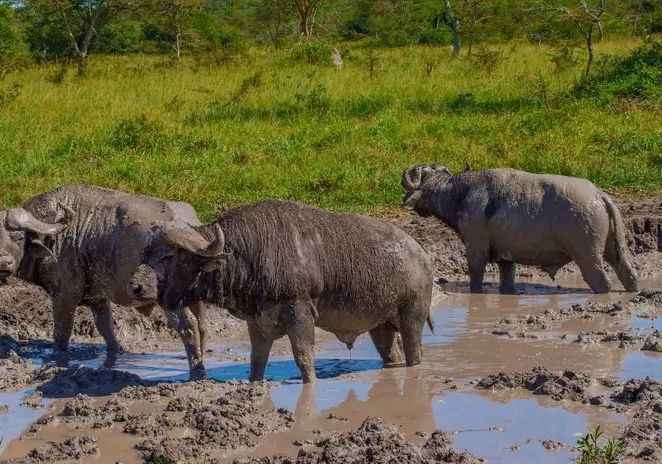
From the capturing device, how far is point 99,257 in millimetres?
8922

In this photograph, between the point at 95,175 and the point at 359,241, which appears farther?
the point at 95,175

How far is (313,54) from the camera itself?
26422mm

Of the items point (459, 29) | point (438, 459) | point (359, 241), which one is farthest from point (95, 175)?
point (459, 29)

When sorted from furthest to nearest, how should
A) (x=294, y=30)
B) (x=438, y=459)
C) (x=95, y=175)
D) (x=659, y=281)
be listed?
(x=294, y=30)
(x=95, y=175)
(x=659, y=281)
(x=438, y=459)

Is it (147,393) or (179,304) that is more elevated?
(179,304)

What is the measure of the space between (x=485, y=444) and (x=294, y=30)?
4103 centimetres

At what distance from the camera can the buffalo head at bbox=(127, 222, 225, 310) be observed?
7434 millimetres

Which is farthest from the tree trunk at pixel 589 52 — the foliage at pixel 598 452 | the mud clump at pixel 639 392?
the foliage at pixel 598 452

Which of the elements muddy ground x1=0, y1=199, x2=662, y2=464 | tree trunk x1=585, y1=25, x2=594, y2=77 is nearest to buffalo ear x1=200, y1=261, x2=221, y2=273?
muddy ground x1=0, y1=199, x2=662, y2=464

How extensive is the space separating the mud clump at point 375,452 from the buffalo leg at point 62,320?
11.4 ft

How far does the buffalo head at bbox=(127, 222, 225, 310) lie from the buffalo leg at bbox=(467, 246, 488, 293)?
16.2 ft

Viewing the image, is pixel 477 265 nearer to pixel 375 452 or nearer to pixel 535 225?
pixel 535 225

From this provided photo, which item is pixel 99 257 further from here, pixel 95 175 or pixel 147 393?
pixel 95 175

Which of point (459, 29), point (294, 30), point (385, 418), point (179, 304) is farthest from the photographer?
point (294, 30)
